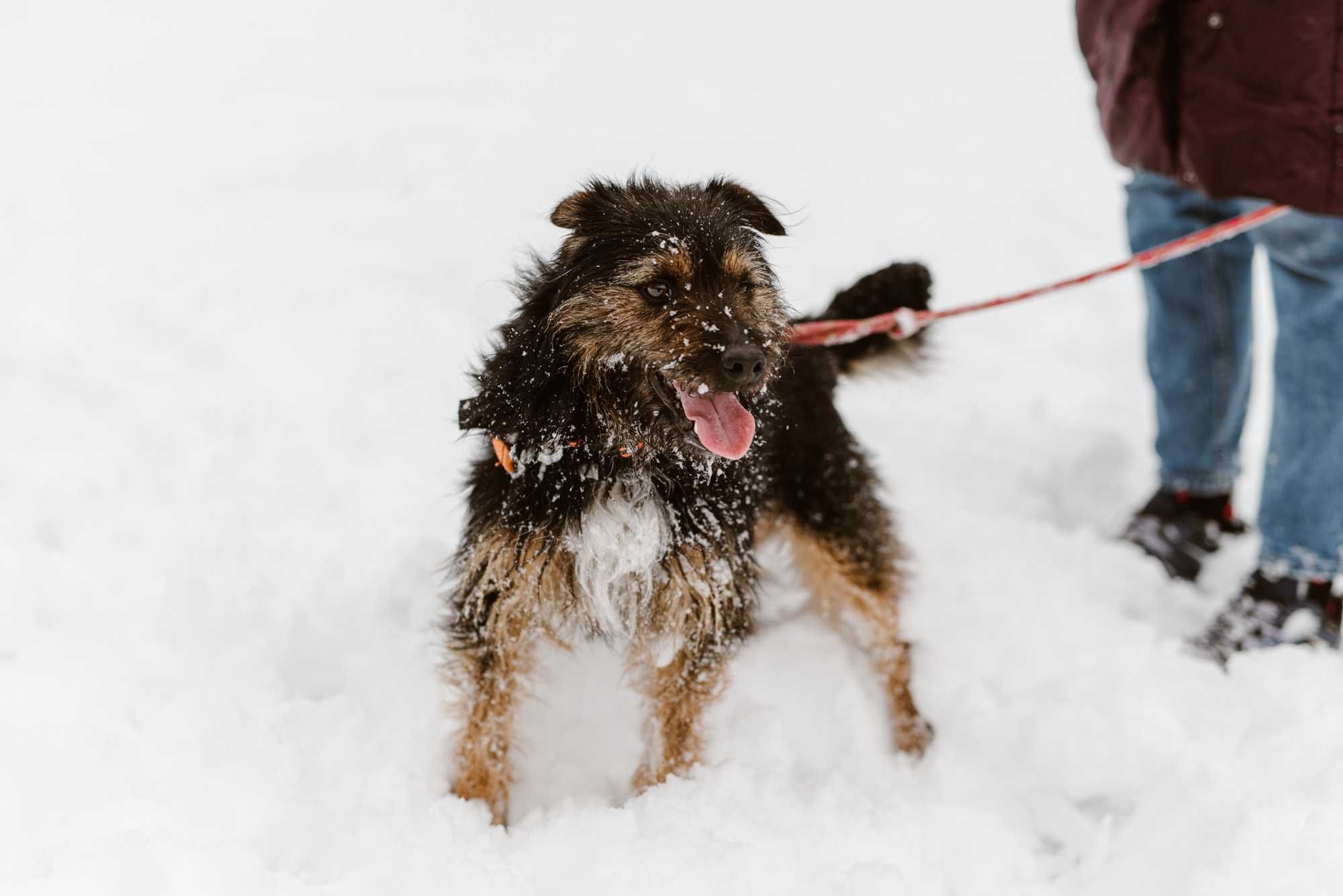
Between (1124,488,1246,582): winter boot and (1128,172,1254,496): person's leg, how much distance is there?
2.1 inches

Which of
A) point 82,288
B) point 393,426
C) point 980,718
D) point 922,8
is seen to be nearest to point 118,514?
point 393,426

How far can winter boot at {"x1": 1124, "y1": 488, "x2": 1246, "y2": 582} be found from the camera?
12.1ft

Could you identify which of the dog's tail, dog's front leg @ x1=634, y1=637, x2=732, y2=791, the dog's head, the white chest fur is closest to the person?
the dog's tail

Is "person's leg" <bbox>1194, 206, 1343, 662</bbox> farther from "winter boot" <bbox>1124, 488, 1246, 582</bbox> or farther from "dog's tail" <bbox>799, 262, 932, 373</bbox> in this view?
"dog's tail" <bbox>799, 262, 932, 373</bbox>

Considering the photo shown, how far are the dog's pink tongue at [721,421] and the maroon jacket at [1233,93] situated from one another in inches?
69.9

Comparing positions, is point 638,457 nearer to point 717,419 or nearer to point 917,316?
point 717,419

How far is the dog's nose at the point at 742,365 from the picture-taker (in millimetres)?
1995

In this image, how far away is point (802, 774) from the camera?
281cm

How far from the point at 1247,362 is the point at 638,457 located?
2.63 metres

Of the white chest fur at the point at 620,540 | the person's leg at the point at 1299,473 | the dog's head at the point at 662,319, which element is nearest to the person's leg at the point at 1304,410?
the person's leg at the point at 1299,473

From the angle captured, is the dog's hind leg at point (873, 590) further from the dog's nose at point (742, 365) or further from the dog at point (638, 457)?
the dog's nose at point (742, 365)

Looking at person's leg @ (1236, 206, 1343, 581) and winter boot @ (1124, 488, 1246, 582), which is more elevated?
person's leg @ (1236, 206, 1343, 581)

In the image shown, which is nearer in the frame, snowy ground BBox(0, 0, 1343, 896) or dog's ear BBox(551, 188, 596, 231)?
dog's ear BBox(551, 188, 596, 231)

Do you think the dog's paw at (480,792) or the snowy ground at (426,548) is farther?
the dog's paw at (480,792)
